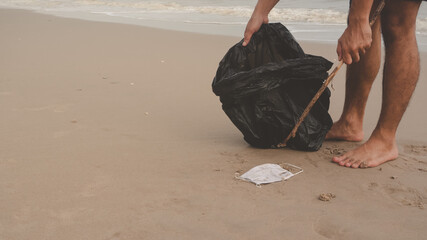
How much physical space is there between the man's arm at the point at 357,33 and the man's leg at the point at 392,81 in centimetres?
21

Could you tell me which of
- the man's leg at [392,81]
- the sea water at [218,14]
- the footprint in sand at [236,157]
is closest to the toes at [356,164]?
the man's leg at [392,81]

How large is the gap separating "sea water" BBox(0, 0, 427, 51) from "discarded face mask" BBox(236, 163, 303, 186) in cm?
404

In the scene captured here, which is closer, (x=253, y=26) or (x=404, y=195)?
(x=404, y=195)

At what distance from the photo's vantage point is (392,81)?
2.43 metres

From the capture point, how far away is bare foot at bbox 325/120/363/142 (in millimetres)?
2734

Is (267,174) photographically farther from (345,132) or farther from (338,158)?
(345,132)

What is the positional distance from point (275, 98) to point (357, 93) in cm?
56

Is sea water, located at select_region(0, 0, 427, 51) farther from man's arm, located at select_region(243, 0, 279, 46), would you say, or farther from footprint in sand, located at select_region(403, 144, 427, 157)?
man's arm, located at select_region(243, 0, 279, 46)

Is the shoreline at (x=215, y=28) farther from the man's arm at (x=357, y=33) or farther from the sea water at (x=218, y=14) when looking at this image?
the man's arm at (x=357, y=33)

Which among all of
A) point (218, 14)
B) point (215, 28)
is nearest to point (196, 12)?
point (218, 14)

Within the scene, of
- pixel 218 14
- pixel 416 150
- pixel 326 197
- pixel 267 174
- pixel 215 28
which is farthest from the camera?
pixel 218 14

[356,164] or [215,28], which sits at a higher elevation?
[356,164]

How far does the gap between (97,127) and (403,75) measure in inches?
65.0

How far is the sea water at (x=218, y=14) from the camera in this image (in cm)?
734
